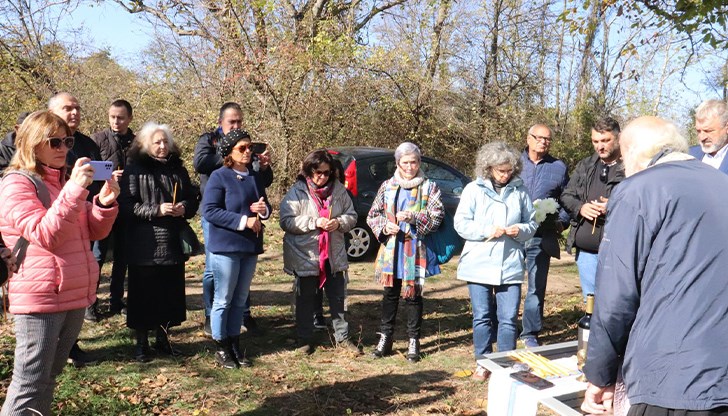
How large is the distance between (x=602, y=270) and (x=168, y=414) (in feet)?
10.00

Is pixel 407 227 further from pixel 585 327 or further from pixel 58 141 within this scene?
pixel 58 141

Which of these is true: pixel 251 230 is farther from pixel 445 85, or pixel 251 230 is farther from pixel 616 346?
pixel 445 85

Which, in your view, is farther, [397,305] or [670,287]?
[397,305]

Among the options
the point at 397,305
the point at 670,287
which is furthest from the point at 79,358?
the point at 670,287

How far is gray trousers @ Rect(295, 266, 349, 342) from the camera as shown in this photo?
18.3 ft

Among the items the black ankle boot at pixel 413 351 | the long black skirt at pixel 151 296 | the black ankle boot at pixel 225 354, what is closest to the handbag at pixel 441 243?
the black ankle boot at pixel 413 351

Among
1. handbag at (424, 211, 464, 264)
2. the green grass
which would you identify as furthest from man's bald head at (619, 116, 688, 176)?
handbag at (424, 211, 464, 264)

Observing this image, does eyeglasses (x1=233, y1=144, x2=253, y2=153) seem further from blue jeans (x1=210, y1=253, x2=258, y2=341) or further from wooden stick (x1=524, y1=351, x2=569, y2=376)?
wooden stick (x1=524, y1=351, x2=569, y2=376)

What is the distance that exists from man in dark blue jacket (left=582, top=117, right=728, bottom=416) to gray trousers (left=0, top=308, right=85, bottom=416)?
2.59 metres

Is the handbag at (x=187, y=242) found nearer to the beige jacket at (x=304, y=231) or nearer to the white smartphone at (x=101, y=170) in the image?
the beige jacket at (x=304, y=231)

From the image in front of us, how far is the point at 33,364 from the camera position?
308cm

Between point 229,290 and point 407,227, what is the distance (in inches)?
61.2

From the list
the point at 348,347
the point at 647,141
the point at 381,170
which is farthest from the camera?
the point at 381,170

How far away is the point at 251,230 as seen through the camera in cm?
510
